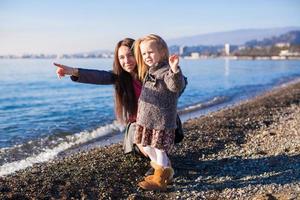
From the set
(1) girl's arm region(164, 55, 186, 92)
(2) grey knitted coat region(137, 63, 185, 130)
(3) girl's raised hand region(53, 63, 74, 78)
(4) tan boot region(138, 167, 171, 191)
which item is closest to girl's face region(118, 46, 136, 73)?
(2) grey knitted coat region(137, 63, 185, 130)

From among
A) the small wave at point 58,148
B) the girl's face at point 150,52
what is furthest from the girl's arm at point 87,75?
the small wave at point 58,148

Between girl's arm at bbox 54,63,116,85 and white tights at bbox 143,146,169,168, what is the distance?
3.65 ft

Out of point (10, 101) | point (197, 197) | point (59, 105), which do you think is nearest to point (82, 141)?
point (197, 197)

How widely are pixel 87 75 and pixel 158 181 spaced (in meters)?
1.71

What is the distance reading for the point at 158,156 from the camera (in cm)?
635

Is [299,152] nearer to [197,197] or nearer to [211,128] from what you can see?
[197,197]

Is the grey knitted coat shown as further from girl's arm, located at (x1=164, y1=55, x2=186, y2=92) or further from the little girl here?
girl's arm, located at (x1=164, y1=55, x2=186, y2=92)

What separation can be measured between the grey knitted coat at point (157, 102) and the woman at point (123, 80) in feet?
1.83

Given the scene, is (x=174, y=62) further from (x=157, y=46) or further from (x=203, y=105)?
(x=203, y=105)

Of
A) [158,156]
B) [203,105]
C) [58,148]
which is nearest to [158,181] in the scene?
[158,156]

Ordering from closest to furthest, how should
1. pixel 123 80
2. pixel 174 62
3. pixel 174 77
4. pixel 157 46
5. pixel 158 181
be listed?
1. pixel 174 62
2. pixel 174 77
3. pixel 157 46
4. pixel 158 181
5. pixel 123 80

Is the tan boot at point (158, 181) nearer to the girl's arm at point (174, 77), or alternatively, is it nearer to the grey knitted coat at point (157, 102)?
the grey knitted coat at point (157, 102)

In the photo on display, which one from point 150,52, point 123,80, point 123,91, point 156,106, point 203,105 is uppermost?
point 150,52

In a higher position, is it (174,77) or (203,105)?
(174,77)
